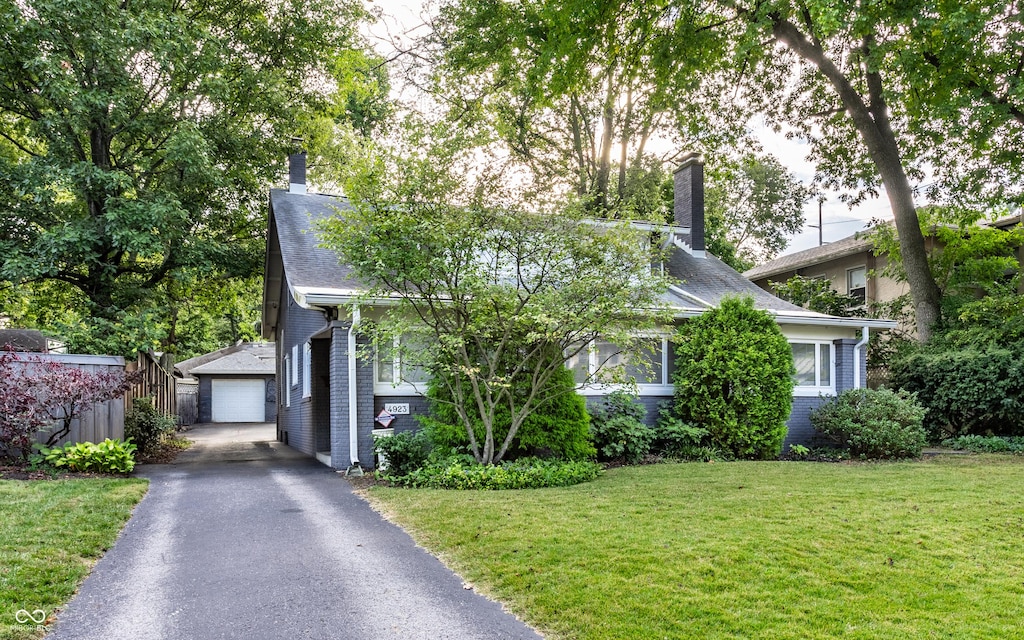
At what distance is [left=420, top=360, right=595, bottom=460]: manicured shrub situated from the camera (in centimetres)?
1010

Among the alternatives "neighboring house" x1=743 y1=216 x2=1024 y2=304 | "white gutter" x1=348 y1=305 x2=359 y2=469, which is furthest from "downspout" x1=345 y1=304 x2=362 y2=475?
"neighboring house" x1=743 y1=216 x2=1024 y2=304

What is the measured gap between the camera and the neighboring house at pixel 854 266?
71.4ft

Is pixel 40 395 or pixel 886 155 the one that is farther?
pixel 886 155

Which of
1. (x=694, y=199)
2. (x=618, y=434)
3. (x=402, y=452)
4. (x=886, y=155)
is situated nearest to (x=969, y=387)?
(x=886, y=155)

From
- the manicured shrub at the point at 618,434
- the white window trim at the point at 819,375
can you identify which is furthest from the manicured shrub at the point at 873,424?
the manicured shrub at the point at 618,434

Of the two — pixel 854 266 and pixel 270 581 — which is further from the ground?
pixel 854 266

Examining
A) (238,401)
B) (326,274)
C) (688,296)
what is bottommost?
(238,401)

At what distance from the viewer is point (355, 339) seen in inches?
412

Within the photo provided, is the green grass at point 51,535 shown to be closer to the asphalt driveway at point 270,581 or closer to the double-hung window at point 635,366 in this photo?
the asphalt driveway at point 270,581

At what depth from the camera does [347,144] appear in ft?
72.5

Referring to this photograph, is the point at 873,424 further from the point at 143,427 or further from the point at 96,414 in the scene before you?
the point at 143,427

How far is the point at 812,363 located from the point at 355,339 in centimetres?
914

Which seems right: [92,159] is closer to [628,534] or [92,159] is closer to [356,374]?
[356,374]

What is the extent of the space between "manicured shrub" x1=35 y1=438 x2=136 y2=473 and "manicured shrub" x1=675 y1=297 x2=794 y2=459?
864 cm
